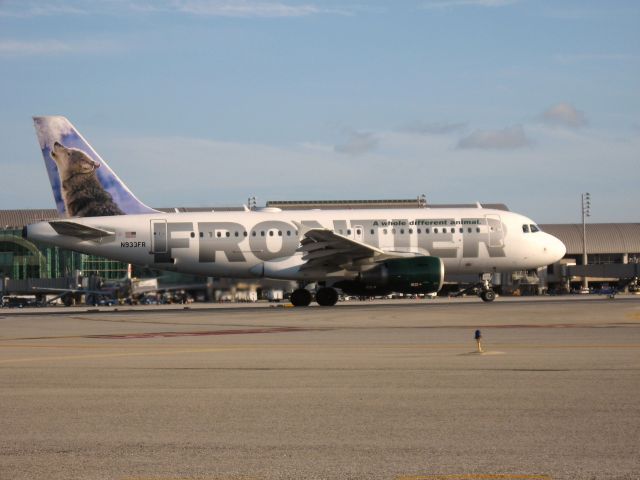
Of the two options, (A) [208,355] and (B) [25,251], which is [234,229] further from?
(B) [25,251]

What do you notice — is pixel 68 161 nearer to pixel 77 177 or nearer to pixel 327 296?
pixel 77 177

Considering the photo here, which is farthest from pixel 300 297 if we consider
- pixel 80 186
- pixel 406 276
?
pixel 80 186

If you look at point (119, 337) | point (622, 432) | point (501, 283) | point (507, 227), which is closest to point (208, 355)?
point (119, 337)

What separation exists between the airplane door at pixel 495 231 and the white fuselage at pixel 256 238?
5cm

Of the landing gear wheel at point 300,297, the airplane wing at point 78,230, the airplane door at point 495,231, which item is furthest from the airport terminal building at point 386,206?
the landing gear wheel at point 300,297

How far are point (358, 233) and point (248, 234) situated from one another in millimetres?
5167

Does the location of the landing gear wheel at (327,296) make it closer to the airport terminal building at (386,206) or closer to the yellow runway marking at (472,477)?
the airport terminal building at (386,206)

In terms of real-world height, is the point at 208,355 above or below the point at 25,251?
below

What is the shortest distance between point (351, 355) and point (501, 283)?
62.8 metres

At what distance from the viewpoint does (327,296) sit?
44688 mm

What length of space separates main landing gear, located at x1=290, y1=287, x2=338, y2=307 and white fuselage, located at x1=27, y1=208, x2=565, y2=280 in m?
1.74

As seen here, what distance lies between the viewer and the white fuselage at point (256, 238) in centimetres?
4503

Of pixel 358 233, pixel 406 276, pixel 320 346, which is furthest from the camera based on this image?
pixel 358 233

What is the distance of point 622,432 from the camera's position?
10.4 m
